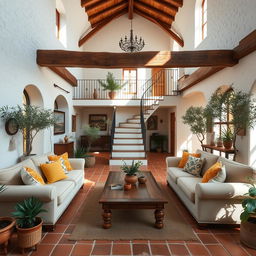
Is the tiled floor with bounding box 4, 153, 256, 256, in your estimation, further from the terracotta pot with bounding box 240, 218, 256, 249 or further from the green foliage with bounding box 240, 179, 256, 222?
the green foliage with bounding box 240, 179, 256, 222

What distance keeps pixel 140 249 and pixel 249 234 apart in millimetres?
1250

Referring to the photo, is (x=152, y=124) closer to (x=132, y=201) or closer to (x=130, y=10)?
(x=130, y=10)

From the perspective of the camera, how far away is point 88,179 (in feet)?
14.5

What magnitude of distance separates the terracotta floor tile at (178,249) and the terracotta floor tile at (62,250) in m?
1.13

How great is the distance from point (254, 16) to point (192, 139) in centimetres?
480

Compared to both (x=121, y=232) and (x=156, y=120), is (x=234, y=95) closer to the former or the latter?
(x=121, y=232)

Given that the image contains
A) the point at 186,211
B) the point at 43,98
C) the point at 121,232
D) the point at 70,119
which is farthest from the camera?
the point at 70,119

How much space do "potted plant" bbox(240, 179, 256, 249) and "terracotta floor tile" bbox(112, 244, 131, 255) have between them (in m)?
1.32

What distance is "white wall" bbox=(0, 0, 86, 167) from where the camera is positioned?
2.99m

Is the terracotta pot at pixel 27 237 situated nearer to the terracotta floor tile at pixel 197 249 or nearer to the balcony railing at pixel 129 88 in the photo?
the terracotta floor tile at pixel 197 249

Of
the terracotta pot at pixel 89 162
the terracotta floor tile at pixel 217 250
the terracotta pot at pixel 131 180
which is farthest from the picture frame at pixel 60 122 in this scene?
the terracotta floor tile at pixel 217 250

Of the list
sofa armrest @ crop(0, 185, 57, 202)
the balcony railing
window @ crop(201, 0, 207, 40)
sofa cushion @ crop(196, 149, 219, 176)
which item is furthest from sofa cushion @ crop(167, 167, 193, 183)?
the balcony railing

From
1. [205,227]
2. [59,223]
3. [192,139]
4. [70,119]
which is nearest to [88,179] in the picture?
[59,223]

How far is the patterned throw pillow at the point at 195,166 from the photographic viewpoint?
3311 mm
